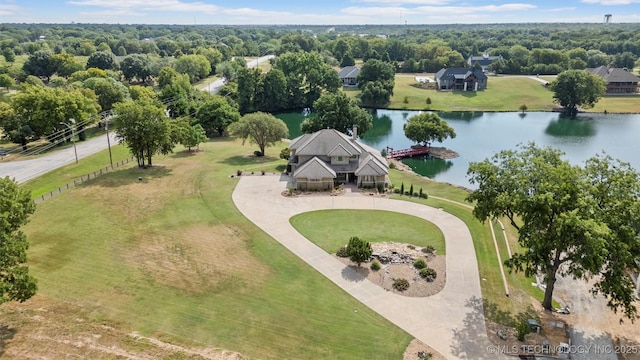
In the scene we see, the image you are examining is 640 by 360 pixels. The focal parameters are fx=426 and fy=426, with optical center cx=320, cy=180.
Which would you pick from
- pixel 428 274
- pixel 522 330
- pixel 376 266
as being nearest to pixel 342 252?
pixel 376 266

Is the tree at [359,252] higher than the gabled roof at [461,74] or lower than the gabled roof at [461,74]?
lower

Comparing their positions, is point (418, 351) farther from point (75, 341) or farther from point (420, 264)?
point (75, 341)

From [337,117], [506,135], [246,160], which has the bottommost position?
[506,135]

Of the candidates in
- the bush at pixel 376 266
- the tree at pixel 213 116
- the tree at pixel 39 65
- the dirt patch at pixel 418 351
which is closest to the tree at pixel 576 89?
the tree at pixel 213 116

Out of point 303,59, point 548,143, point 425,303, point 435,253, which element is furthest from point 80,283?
point 303,59

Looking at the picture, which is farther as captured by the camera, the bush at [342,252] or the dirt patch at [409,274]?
the bush at [342,252]

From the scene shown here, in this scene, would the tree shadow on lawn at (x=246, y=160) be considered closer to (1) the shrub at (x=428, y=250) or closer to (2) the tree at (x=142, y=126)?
(2) the tree at (x=142, y=126)

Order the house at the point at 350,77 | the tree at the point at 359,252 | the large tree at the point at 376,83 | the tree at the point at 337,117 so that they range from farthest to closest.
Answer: the house at the point at 350,77 → the large tree at the point at 376,83 → the tree at the point at 337,117 → the tree at the point at 359,252

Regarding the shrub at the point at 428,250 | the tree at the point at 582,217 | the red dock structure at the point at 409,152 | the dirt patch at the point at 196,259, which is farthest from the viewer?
the red dock structure at the point at 409,152
